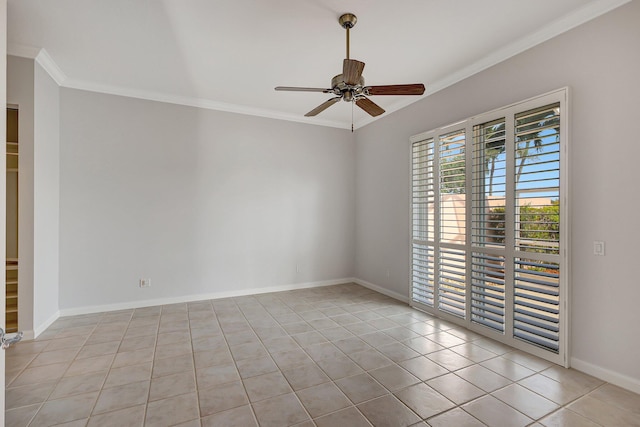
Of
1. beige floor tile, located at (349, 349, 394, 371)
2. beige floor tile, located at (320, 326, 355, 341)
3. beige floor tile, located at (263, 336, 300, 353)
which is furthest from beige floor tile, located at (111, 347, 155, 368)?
beige floor tile, located at (349, 349, 394, 371)

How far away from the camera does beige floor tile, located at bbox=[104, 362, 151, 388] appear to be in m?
2.42

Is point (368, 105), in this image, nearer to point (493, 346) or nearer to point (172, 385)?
point (493, 346)

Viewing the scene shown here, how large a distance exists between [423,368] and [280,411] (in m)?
1.28

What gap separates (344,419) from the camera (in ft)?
6.52

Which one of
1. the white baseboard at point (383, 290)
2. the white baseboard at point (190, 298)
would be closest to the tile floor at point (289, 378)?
the white baseboard at point (190, 298)

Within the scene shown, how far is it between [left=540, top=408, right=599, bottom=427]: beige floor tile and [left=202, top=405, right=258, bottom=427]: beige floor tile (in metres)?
1.87

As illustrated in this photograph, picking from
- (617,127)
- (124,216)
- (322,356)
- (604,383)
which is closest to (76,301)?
(124,216)

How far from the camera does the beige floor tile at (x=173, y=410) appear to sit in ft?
6.45

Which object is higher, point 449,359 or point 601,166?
point 601,166

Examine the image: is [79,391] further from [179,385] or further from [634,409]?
[634,409]

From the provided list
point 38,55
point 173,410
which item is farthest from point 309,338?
point 38,55

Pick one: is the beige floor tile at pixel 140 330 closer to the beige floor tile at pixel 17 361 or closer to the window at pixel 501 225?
the beige floor tile at pixel 17 361

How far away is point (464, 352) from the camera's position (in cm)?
290

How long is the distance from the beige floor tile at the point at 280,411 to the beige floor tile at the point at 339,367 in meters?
0.43
